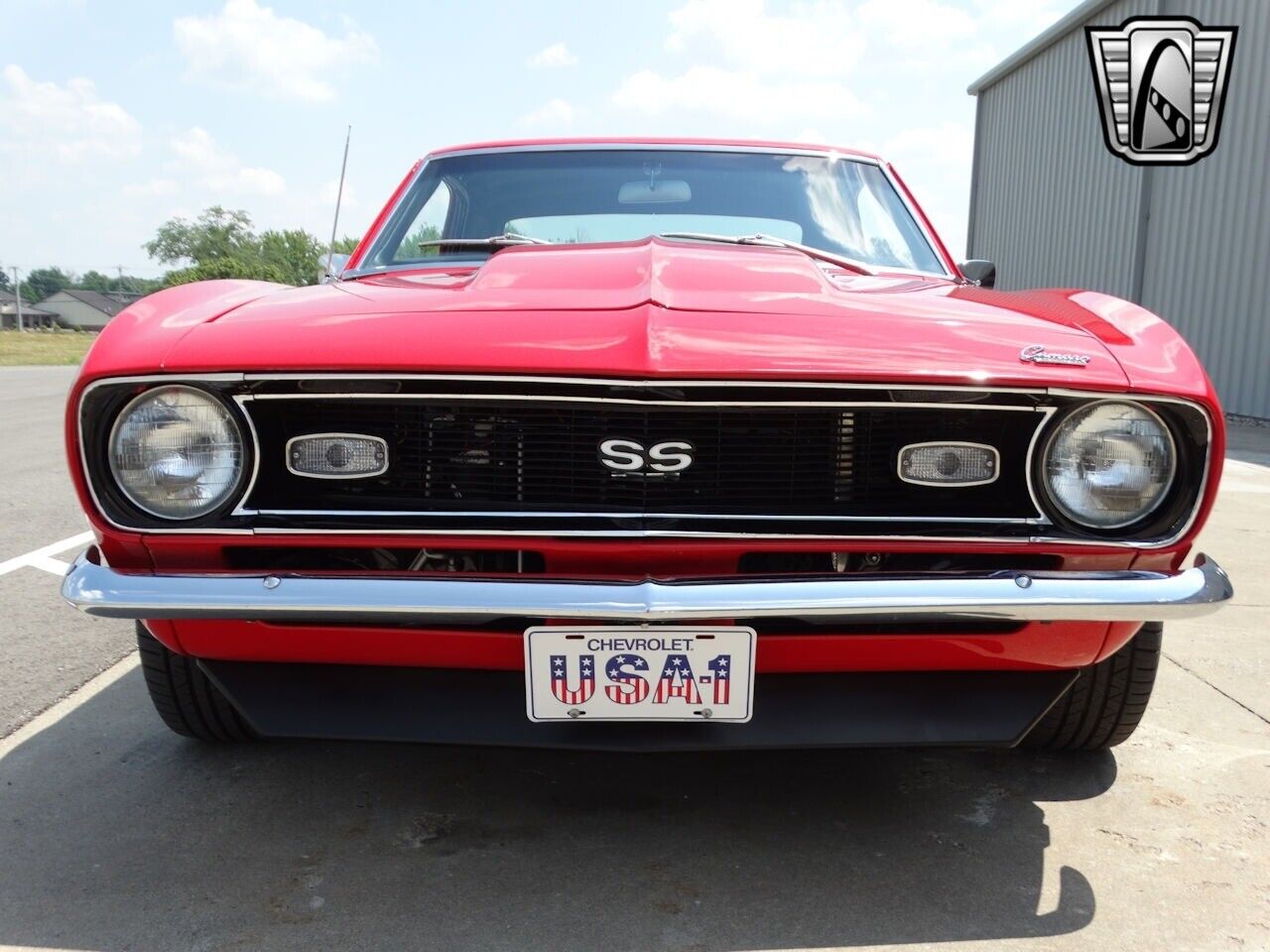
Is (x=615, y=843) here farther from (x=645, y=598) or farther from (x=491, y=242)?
(x=491, y=242)

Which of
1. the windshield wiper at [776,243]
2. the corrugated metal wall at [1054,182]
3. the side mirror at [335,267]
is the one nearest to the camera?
the windshield wiper at [776,243]

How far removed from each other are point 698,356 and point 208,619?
3.04 ft

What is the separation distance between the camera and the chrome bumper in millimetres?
1675

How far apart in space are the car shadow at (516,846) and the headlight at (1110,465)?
0.69 m

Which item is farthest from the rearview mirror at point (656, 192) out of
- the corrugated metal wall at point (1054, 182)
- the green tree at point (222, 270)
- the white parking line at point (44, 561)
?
the green tree at point (222, 270)

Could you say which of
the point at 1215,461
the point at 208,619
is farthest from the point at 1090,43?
the point at 208,619

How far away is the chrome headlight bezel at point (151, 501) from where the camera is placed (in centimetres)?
181

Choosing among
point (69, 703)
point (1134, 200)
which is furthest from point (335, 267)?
point (1134, 200)

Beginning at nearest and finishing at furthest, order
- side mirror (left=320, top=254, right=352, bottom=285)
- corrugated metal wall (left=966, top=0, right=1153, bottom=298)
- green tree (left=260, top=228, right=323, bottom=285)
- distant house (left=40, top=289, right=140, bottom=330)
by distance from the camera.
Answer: side mirror (left=320, top=254, right=352, bottom=285), corrugated metal wall (left=966, top=0, right=1153, bottom=298), green tree (left=260, top=228, right=323, bottom=285), distant house (left=40, top=289, right=140, bottom=330)

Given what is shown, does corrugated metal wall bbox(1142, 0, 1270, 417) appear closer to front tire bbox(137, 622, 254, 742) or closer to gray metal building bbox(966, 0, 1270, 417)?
gray metal building bbox(966, 0, 1270, 417)

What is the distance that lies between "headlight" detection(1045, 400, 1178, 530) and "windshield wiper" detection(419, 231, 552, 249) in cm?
154

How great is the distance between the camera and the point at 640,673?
5.72 feet

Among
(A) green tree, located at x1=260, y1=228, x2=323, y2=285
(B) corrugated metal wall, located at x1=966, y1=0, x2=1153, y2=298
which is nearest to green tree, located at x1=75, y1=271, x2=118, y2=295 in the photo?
(A) green tree, located at x1=260, y1=228, x2=323, y2=285

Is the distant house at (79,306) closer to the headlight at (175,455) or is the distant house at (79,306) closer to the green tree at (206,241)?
the green tree at (206,241)
